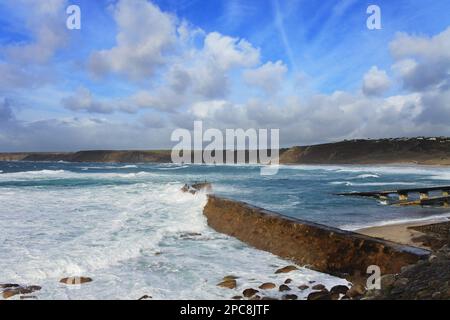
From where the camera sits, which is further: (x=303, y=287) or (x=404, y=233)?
(x=404, y=233)

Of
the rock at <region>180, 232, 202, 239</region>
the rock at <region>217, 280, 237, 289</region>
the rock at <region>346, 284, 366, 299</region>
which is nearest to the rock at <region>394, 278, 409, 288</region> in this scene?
the rock at <region>346, 284, 366, 299</region>

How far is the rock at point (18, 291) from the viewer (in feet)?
23.3

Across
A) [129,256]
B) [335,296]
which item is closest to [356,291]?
[335,296]

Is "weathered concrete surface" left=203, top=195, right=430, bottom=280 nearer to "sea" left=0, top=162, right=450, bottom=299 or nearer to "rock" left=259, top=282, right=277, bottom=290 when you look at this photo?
"sea" left=0, top=162, right=450, bottom=299

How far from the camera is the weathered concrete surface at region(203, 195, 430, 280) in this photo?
7.80 metres

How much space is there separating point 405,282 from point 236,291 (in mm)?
3067

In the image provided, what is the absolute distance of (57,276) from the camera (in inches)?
333

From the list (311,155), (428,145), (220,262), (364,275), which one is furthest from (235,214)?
(311,155)

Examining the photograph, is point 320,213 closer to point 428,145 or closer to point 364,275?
point 364,275

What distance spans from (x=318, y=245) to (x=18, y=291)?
6.77 m

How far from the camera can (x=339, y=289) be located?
275 inches

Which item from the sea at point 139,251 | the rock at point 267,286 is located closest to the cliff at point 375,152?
the sea at point 139,251

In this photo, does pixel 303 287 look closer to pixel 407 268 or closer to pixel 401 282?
pixel 401 282
